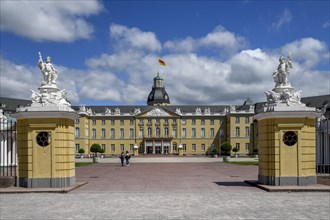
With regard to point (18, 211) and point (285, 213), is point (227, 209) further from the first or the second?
point (18, 211)

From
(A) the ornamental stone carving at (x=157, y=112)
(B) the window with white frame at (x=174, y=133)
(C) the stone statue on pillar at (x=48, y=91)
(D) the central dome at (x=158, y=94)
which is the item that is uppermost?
(D) the central dome at (x=158, y=94)

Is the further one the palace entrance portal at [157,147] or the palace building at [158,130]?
the palace entrance portal at [157,147]

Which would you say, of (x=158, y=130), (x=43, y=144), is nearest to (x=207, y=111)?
(x=158, y=130)

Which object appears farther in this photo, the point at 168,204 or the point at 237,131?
the point at 237,131

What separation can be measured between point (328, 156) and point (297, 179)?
10449 mm

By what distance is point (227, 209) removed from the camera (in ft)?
41.4

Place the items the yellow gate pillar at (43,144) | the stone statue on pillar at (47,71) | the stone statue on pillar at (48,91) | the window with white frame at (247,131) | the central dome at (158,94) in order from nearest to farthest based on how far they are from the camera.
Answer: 1. the yellow gate pillar at (43,144)
2. the stone statue on pillar at (48,91)
3. the stone statue on pillar at (47,71)
4. the window with white frame at (247,131)
5. the central dome at (158,94)

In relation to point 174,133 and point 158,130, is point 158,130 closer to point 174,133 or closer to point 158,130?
point 158,130

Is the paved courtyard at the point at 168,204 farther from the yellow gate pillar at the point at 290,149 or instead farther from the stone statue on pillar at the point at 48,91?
the stone statue on pillar at the point at 48,91

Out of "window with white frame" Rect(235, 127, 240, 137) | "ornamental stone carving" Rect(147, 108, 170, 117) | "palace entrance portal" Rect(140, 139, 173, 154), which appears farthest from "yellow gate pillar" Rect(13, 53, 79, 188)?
"palace entrance portal" Rect(140, 139, 173, 154)

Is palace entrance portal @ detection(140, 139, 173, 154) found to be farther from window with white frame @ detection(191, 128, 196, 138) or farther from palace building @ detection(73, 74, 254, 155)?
window with white frame @ detection(191, 128, 196, 138)

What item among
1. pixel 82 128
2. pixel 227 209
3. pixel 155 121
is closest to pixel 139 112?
pixel 155 121

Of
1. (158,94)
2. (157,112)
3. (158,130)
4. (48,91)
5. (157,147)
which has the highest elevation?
(158,94)

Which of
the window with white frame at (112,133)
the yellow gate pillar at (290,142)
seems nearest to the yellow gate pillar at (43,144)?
the yellow gate pillar at (290,142)
